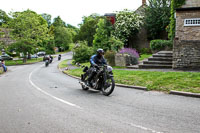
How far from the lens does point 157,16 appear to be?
104ft

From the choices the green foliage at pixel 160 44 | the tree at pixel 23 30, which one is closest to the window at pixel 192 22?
the green foliage at pixel 160 44

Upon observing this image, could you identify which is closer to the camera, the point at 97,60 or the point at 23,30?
the point at 97,60

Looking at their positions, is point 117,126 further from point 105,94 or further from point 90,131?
point 105,94

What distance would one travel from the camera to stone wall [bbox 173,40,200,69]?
12664 mm

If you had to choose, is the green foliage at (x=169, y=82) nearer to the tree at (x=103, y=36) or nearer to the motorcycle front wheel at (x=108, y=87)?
the motorcycle front wheel at (x=108, y=87)

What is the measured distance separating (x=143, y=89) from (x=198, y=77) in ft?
9.09

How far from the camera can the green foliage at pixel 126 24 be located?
32.3 m

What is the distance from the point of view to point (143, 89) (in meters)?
8.93

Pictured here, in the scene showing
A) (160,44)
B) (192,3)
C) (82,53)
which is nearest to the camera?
(192,3)

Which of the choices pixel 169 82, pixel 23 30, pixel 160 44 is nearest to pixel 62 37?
pixel 23 30

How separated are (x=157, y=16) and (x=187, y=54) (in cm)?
2032

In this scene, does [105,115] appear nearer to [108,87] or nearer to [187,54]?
[108,87]

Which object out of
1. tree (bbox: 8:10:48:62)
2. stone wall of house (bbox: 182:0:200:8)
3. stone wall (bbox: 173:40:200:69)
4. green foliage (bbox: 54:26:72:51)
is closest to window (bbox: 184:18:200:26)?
stone wall of house (bbox: 182:0:200:8)

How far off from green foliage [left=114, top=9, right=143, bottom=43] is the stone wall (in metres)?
19.1
